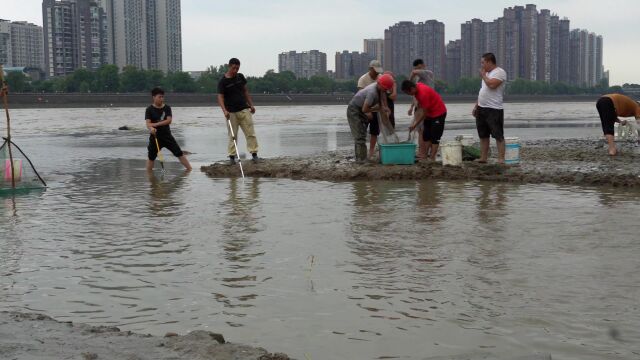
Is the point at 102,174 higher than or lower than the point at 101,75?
lower

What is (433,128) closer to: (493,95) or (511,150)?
(493,95)

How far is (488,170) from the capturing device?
9750 mm

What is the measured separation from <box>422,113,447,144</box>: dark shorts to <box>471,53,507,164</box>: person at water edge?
1.78 feet

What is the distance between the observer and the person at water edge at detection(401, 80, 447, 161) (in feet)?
34.3

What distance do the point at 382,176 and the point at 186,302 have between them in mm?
5895

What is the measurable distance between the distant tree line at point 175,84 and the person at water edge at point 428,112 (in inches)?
4225

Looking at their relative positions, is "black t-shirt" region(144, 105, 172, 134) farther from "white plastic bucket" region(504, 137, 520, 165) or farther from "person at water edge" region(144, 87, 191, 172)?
"white plastic bucket" region(504, 137, 520, 165)

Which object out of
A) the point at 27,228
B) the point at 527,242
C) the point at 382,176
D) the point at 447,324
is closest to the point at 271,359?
the point at 447,324

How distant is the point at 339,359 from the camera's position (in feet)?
10.8

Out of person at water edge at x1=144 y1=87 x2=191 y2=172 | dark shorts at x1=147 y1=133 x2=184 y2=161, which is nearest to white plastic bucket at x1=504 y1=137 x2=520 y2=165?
person at water edge at x1=144 y1=87 x2=191 y2=172

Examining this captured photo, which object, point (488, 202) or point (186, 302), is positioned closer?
point (186, 302)

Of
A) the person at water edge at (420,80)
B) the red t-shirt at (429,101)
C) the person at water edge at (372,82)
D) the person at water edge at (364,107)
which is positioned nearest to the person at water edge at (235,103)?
the person at water edge at (364,107)

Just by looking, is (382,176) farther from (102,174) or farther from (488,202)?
(102,174)

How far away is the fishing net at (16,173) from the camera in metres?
9.20
